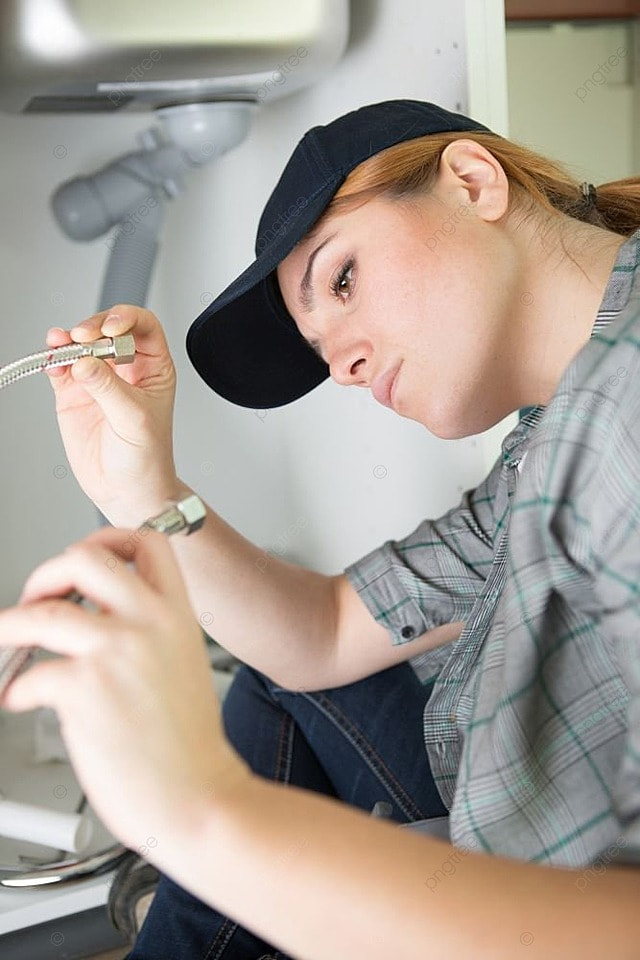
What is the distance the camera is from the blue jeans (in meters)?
1.02

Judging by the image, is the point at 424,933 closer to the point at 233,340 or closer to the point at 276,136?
the point at 233,340

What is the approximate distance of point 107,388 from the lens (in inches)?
34.6

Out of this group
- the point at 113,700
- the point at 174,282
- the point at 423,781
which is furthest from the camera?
the point at 174,282

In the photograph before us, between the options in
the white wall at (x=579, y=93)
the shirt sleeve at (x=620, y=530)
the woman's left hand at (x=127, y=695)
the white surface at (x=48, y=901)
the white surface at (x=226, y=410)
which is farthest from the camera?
the white wall at (x=579, y=93)

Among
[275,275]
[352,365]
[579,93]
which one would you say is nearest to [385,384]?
[352,365]

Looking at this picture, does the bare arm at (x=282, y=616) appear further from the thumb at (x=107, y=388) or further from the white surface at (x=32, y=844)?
the white surface at (x=32, y=844)

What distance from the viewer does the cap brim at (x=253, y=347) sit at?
0.97 meters

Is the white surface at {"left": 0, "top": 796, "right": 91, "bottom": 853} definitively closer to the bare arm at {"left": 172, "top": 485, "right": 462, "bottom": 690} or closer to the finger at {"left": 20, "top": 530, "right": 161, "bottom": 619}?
the bare arm at {"left": 172, "top": 485, "right": 462, "bottom": 690}

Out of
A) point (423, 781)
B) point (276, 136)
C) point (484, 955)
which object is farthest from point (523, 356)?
point (276, 136)

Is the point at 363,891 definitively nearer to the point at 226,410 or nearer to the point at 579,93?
the point at 226,410

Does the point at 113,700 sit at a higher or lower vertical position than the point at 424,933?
higher

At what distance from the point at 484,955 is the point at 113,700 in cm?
20

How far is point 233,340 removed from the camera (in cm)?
101

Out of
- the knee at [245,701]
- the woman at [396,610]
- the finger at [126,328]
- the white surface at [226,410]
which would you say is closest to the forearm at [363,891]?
the woman at [396,610]
